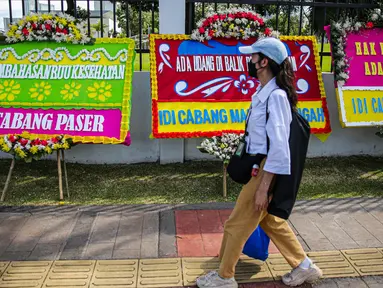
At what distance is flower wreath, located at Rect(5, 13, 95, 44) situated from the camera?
567cm

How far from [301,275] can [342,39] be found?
396cm

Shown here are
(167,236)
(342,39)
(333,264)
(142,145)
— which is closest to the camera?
(333,264)

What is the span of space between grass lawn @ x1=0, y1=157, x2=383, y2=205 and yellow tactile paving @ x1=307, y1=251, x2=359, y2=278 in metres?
1.49

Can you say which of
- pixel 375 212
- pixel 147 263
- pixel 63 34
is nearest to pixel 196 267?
pixel 147 263

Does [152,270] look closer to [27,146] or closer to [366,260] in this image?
[366,260]

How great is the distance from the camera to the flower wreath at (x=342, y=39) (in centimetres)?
616

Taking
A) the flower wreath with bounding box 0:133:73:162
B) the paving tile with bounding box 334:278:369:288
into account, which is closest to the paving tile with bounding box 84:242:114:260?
the flower wreath with bounding box 0:133:73:162

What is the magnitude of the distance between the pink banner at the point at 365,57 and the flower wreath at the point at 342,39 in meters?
0.08

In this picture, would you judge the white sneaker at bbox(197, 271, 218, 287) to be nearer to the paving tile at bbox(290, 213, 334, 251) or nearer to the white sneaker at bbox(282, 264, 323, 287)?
the white sneaker at bbox(282, 264, 323, 287)

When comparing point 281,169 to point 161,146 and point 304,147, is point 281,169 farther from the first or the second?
point 161,146

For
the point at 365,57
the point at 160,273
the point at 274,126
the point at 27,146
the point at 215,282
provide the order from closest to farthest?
the point at 274,126, the point at 215,282, the point at 160,273, the point at 27,146, the point at 365,57

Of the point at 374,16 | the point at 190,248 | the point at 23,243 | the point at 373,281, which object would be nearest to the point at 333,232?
the point at 373,281

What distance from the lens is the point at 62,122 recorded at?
540 centimetres

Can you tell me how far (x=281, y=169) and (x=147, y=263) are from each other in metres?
1.51
